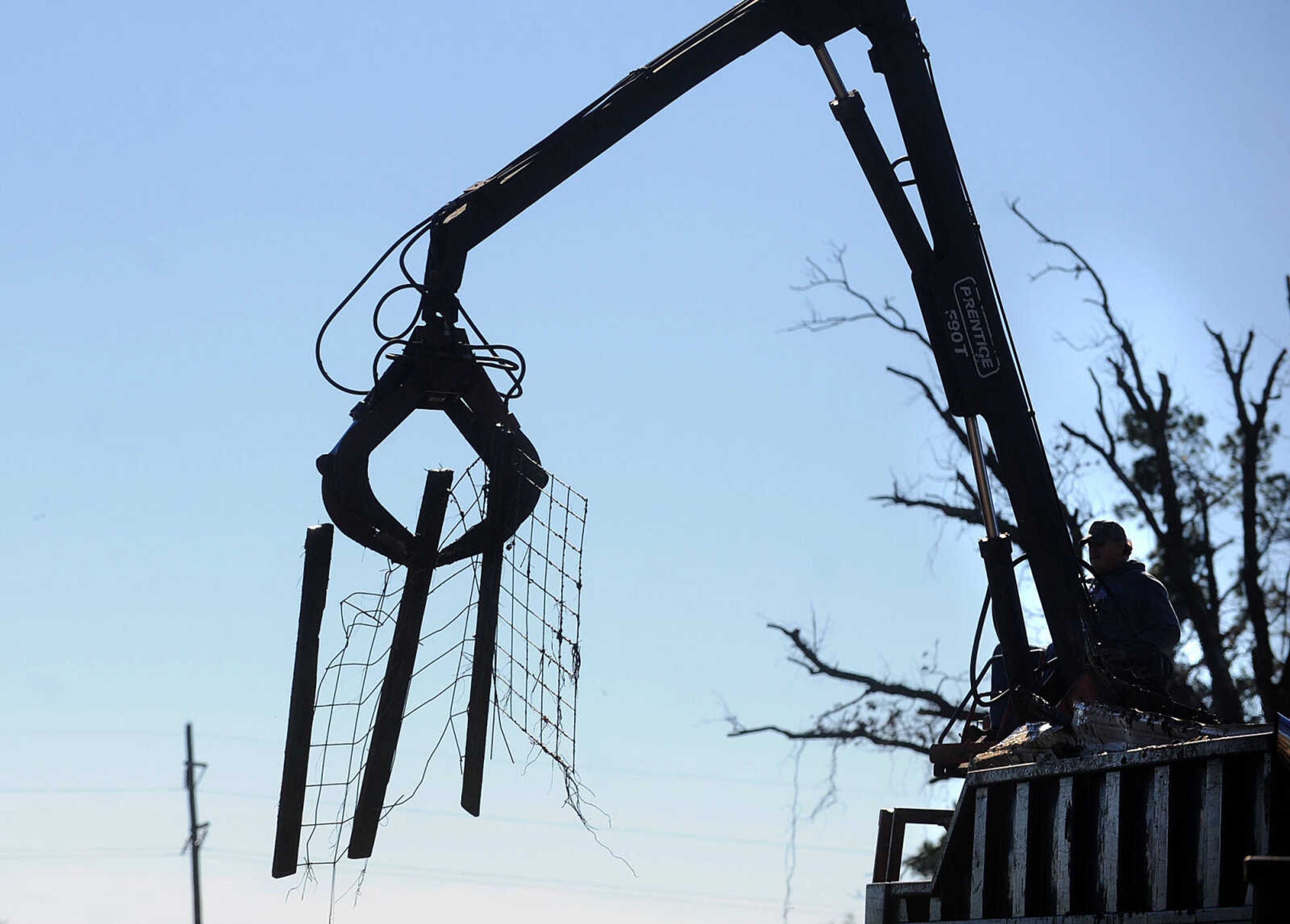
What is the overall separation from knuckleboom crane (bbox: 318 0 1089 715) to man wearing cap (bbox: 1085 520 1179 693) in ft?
0.40

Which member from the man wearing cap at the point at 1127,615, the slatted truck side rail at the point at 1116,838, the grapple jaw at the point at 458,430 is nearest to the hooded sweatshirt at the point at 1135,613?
the man wearing cap at the point at 1127,615

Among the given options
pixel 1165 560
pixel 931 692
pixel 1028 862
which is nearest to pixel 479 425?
pixel 1028 862

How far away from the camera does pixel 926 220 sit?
30.2ft

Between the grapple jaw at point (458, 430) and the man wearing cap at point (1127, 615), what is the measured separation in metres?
3.39

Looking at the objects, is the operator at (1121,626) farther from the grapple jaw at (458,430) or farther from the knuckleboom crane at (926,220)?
the grapple jaw at (458,430)

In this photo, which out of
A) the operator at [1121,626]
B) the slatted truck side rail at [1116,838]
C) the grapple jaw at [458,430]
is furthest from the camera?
the operator at [1121,626]

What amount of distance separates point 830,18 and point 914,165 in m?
1.02

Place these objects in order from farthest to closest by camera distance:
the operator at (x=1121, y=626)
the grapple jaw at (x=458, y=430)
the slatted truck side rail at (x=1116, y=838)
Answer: the operator at (x=1121, y=626)
the grapple jaw at (x=458, y=430)
the slatted truck side rail at (x=1116, y=838)

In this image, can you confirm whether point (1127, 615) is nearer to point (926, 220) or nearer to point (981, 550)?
point (981, 550)

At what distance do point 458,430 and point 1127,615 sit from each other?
380 cm

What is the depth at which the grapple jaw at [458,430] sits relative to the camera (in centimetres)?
656

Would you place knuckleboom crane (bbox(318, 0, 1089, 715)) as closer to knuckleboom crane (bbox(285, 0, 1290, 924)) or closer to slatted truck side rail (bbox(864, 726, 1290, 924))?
knuckleboom crane (bbox(285, 0, 1290, 924))

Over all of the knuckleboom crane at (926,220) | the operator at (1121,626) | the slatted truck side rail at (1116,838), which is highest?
the knuckleboom crane at (926,220)

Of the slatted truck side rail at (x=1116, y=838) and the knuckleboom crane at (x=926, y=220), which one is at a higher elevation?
the knuckleboom crane at (x=926, y=220)
